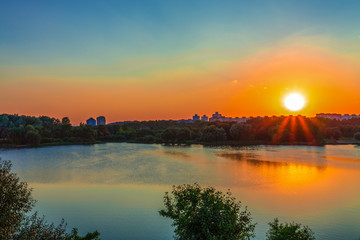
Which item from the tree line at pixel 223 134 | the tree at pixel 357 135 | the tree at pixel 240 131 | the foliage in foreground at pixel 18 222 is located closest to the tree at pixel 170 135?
the tree line at pixel 223 134

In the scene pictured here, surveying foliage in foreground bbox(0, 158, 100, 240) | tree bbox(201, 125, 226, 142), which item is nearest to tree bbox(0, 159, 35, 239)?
foliage in foreground bbox(0, 158, 100, 240)

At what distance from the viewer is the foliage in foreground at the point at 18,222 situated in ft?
29.2

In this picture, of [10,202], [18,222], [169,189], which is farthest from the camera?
[169,189]

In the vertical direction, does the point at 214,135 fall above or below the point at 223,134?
below

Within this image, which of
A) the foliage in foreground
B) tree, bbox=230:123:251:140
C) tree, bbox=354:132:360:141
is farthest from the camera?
tree, bbox=230:123:251:140

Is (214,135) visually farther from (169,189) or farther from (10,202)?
(10,202)

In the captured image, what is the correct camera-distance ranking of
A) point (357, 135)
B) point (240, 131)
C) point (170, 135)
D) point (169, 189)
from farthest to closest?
point (170, 135), point (240, 131), point (357, 135), point (169, 189)

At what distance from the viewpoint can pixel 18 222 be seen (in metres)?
10.2

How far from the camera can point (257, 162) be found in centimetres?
4072

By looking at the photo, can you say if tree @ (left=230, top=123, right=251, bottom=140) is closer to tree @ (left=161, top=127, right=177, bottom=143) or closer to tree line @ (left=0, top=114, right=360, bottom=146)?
tree line @ (left=0, top=114, right=360, bottom=146)

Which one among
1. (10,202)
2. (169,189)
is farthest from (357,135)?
(10,202)

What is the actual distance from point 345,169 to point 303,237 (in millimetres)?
30179

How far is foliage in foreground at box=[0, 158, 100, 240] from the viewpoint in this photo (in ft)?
29.2

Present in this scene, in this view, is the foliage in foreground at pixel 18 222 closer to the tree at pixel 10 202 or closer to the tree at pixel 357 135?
the tree at pixel 10 202
